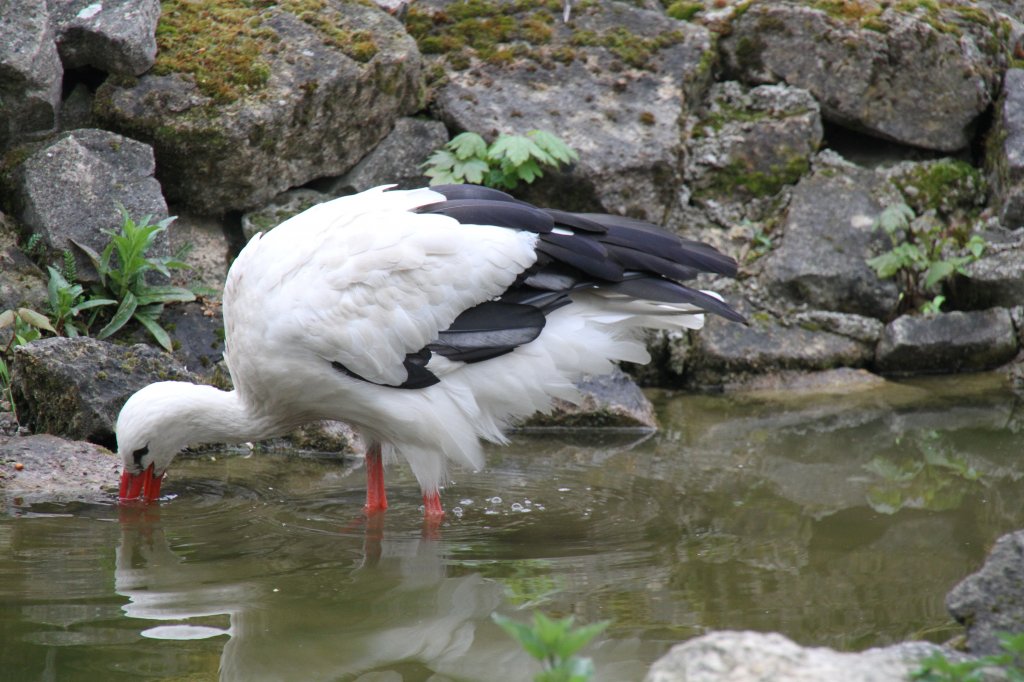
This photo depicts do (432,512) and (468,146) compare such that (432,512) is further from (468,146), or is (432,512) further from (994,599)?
(468,146)

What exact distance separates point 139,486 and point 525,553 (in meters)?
1.94

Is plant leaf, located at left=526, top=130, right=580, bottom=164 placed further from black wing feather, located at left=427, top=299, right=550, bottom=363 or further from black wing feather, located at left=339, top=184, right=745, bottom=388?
black wing feather, located at left=427, top=299, right=550, bottom=363

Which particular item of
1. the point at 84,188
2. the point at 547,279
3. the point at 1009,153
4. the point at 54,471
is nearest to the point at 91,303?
the point at 84,188

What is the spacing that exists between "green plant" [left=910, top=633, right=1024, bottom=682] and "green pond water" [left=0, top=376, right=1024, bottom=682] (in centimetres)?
91

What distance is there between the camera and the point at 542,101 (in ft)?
28.1

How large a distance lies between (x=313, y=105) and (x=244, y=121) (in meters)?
0.49

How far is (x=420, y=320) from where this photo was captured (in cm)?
534

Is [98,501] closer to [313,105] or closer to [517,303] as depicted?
[517,303]

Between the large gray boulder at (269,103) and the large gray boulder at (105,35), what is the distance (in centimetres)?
12

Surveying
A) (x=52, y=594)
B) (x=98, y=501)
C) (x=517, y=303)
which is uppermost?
(x=517, y=303)

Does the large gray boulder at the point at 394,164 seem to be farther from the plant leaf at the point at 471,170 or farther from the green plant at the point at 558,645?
the green plant at the point at 558,645

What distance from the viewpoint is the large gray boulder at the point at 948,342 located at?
7941mm

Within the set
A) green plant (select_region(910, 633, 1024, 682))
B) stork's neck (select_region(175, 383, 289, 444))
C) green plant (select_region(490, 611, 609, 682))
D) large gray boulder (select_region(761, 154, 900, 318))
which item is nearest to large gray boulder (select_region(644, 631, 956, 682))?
green plant (select_region(910, 633, 1024, 682))

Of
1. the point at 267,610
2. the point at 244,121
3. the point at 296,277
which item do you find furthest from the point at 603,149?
the point at 267,610
